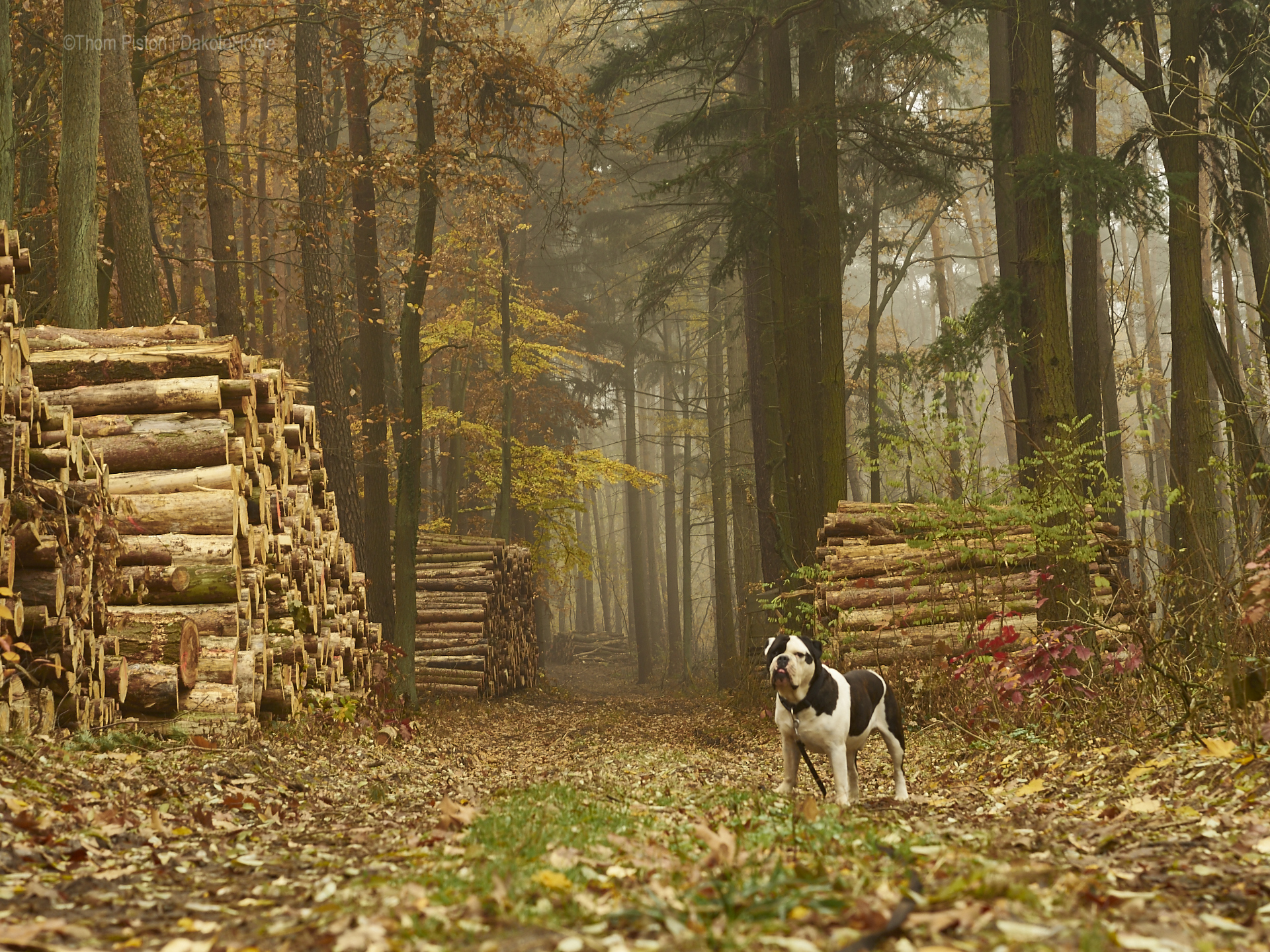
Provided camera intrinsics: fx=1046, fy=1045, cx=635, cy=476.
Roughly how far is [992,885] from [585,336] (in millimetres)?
32904

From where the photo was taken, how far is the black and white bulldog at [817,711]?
6957 millimetres

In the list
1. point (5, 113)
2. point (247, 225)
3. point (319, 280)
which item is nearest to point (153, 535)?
point (5, 113)

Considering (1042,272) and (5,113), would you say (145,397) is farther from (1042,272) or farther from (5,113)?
(1042,272)

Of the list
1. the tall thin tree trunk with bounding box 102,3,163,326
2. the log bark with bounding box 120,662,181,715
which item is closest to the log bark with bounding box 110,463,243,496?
the log bark with bounding box 120,662,181,715

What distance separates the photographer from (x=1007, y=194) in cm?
1369

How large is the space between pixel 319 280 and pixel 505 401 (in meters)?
9.12

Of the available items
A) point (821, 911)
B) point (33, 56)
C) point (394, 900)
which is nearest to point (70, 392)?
point (394, 900)

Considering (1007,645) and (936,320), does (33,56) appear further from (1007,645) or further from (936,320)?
(936,320)

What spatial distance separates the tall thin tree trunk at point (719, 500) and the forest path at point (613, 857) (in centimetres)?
1656

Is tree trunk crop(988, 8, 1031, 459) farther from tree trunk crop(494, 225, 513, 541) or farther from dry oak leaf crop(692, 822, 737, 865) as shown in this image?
tree trunk crop(494, 225, 513, 541)

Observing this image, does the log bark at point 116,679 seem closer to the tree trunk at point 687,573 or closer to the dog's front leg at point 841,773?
the dog's front leg at point 841,773

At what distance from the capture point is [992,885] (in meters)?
3.16

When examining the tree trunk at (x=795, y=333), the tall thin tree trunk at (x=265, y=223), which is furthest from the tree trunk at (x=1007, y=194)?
the tall thin tree trunk at (x=265, y=223)

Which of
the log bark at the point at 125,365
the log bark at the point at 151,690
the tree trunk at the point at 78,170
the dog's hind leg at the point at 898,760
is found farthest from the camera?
the tree trunk at the point at 78,170
